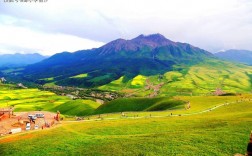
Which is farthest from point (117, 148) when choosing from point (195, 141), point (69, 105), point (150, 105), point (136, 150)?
point (69, 105)

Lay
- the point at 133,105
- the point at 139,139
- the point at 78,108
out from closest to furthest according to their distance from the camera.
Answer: the point at 139,139 → the point at 133,105 → the point at 78,108

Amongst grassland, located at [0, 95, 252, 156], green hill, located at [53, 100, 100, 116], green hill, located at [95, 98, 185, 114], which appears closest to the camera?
grassland, located at [0, 95, 252, 156]

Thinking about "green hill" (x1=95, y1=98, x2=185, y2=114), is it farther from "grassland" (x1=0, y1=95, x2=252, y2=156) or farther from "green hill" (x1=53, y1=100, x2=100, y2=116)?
"grassland" (x1=0, y1=95, x2=252, y2=156)

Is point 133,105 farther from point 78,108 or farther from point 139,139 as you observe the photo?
point 139,139

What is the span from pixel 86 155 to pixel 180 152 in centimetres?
1977

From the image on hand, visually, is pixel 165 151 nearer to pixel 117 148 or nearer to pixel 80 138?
pixel 117 148

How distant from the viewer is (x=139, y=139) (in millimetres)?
62594

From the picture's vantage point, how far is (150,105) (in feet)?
513

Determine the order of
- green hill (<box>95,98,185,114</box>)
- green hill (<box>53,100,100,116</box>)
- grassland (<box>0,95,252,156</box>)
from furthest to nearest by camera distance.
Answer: green hill (<box>53,100,100,116</box>) → green hill (<box>95,98,185,114</box>) → grassland (<box>0,95,252,156</box>)

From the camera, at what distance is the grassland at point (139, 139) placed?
55.5 metres

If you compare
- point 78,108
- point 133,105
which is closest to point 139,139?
point 133,105

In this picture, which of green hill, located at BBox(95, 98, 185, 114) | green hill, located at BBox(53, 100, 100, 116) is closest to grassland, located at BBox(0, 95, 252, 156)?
green hill, located at BBox(95, 98, 185, 114)

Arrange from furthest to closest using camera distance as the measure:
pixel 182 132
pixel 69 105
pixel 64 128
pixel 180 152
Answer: pixel 69 105 → pixel 64 128 → pixel 182 132 → pixel 180 152

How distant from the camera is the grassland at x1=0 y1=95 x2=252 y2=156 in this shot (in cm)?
5553
